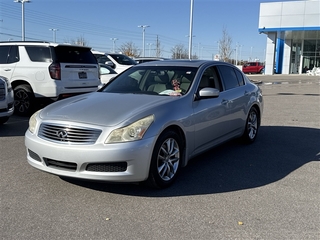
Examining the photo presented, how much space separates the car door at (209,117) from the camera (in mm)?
4945

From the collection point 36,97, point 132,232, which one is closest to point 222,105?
point 132,232

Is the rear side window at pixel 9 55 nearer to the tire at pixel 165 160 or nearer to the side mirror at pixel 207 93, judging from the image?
the side mirror at pixel 207 93

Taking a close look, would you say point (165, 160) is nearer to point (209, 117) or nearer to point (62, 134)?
point (209, 117)

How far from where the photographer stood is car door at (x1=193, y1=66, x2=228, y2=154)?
16.2 ft

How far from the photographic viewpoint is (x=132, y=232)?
3.28 metres

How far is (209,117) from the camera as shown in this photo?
5.16 m

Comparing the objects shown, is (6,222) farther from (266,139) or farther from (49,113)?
(266,139)

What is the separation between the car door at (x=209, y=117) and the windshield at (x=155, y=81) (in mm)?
246

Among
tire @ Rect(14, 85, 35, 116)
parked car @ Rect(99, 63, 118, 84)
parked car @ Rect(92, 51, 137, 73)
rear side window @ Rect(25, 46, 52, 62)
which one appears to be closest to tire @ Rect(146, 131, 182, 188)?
rear side window @ Rect(25, 46, 52, 62)

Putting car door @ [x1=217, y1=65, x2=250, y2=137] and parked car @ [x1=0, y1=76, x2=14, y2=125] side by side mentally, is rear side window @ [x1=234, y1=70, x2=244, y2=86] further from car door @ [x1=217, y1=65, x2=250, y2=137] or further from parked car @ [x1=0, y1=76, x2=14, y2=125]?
parked car @ [x1=0, y1=76, x2=14, y2=125]

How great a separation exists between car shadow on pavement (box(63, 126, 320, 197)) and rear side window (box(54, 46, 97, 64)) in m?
4.95

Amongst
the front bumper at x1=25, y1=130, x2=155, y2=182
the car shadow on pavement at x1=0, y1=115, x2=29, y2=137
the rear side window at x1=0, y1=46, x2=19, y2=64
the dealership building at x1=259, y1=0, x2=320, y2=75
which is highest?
the dealership building at x1=259, y1=0, x2=320, y2=75

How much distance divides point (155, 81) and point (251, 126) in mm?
2430

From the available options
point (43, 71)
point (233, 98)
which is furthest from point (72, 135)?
point (43, 71)
